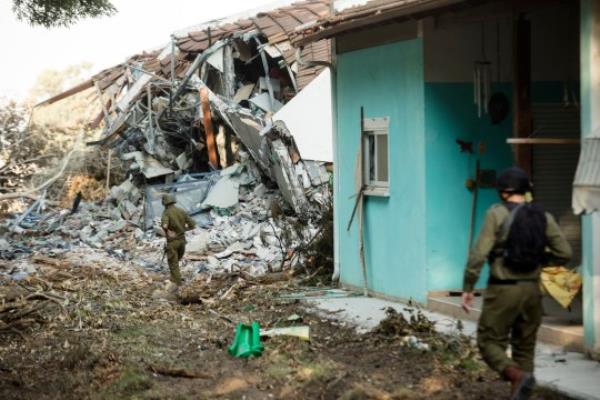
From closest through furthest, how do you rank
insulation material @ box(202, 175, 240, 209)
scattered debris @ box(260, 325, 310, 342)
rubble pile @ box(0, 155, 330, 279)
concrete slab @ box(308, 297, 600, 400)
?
1. concrete slab @ box(308, 297, 600, 400)
2. scattered debris @ box(260, 325, 310, 342)
3. rubble pile @ box(0, 155, 330, 279)
4. insulation material @ box(202, 175, 240, 209)

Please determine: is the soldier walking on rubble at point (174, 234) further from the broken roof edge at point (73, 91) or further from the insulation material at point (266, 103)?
the broken roof edge at point (73, 91)

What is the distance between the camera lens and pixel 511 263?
770 cm

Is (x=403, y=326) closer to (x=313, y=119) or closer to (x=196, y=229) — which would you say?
(x=196, y=229)

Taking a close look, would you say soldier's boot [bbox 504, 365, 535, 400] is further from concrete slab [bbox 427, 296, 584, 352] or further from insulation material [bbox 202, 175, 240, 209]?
insulation material [bbox 202, 175, 240, 209]

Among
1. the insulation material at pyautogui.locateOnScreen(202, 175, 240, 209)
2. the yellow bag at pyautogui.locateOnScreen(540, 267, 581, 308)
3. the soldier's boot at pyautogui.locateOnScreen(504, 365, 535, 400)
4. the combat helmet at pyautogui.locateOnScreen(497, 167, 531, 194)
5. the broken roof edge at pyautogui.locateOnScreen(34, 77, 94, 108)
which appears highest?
the broken roof edge at pyautogui.locateOnScreen(34, 77, 94, 108)

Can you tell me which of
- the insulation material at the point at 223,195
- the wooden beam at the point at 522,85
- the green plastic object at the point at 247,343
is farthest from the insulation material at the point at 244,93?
the green plastic object at the point at 247,343

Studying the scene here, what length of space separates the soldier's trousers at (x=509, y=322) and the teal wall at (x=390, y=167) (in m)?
5.47

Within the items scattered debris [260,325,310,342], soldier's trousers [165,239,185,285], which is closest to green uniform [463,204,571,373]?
scattered debris [260,325,310,342]

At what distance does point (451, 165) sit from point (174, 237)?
5293mm

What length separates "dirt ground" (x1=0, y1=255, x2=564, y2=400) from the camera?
906 cm

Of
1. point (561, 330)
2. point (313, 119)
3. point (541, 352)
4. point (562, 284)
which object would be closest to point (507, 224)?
point (562, 284)

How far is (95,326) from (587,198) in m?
6.57

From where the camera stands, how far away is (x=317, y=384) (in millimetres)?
9102

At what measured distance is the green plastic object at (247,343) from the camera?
10.6 metres
